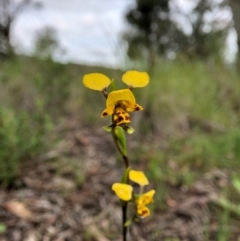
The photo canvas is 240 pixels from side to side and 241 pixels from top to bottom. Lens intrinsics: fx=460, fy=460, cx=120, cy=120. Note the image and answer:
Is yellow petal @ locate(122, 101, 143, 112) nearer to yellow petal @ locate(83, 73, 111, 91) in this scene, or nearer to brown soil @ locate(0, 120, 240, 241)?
yellow petal @ locate(83, 73, 111, 91)

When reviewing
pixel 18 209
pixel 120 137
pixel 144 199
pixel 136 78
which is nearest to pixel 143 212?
pixel 144 199

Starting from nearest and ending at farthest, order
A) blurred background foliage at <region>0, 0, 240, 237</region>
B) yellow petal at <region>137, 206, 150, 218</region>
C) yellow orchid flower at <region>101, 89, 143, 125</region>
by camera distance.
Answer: yellow orchid flower at <region>101, 89, 143, 125</region> < yellow petal at <region>137, 206, 150, 218</region> < blurred background foliage at <region>0, 0, 240, 237</region>

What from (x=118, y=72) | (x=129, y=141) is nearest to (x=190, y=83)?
(x=118, y=72)

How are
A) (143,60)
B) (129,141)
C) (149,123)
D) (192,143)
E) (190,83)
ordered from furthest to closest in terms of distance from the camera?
(190,83)
(143,60)
(149,123)
(129,141)
(192,143)

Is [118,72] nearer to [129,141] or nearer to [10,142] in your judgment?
[129,141]

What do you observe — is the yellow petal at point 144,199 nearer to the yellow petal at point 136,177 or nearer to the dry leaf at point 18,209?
the yellow petal at point 136,177

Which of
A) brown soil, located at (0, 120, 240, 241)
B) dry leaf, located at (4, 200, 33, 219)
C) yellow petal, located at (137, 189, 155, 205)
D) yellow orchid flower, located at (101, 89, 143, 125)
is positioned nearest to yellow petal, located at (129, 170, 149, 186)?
yellow petal, located at (137, 189, 155, 205)
